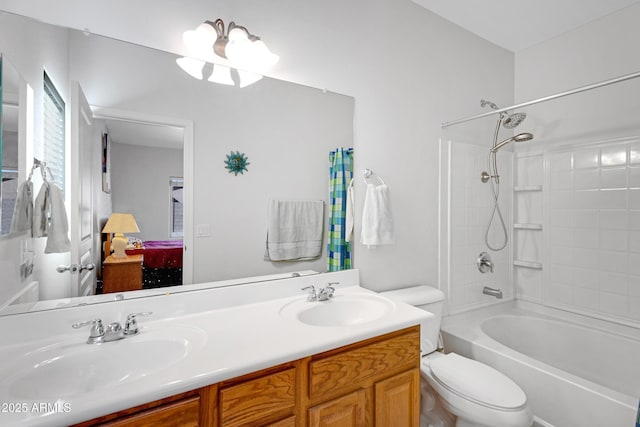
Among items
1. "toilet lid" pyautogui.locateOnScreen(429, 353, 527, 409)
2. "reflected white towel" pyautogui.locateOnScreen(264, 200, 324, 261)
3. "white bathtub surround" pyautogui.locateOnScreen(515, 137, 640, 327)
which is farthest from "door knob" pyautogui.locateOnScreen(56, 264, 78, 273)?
"white bathtub surround" pyautogui.locateOnScreen(515, 137, 640, 327)

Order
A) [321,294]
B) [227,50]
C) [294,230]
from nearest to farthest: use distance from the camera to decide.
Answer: [227,50], [321,294], [294,230]

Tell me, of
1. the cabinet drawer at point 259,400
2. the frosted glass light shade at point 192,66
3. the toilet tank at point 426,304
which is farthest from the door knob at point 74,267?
the toilet tank at point 426,304

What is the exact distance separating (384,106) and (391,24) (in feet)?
1.72

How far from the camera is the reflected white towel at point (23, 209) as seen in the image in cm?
99

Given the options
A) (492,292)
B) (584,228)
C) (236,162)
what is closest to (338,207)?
(236,162)

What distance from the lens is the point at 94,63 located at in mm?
1179

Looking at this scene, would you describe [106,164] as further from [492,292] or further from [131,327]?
[492,292]

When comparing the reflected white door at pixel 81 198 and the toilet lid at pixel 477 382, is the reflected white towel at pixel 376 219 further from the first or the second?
the reflected white door at pixel 81 198

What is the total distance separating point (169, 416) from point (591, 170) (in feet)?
9.16

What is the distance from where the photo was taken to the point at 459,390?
4.54 feet

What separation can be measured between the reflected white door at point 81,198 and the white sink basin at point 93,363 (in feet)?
0.86

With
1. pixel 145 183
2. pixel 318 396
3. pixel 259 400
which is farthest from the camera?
pixel 145 183

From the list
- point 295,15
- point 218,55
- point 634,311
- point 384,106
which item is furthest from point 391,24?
point 634,311

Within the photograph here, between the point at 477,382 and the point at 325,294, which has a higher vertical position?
the point at 325,294
